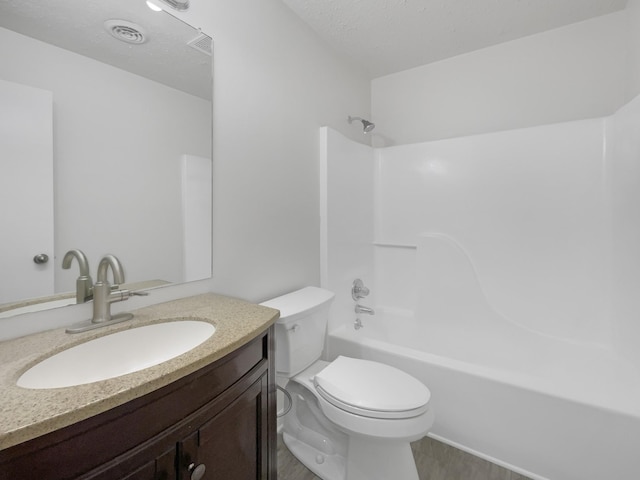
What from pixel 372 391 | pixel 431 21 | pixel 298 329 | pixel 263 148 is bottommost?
pixel 372 391

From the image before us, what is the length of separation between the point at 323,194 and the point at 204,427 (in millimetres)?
1476

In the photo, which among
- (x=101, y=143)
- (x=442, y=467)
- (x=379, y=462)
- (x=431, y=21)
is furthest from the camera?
(x=431, y=21)

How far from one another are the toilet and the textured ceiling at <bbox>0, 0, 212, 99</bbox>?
1.06 m

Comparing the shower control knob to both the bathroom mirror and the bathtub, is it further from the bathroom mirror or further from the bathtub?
the bathtub

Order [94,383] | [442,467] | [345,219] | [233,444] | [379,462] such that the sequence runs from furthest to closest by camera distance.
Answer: [345,219] < [442,467] < [379,462] < [233,444] < [94,383]

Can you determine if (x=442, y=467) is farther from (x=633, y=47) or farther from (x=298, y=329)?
(x=633, y=47)

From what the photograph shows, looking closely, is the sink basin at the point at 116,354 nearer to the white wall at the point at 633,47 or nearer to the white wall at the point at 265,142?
the white wall at the point at 265,142

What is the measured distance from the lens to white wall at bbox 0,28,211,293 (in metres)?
0.93

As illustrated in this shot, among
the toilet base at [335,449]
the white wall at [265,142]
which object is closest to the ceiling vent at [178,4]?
the white wall at [265,142]

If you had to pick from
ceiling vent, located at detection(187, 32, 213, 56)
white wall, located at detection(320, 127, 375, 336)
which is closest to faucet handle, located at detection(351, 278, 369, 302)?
white wall, located at detection(320, 127, 375, 336)

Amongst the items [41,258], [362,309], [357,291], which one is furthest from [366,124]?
[41,258]

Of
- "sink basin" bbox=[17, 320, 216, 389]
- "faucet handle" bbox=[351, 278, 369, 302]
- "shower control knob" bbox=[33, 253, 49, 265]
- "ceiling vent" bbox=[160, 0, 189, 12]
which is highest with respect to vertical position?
"ceiling vent" bbox=[160, 0, 189, 12]

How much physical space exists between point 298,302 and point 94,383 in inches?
38.0

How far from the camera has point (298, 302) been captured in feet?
4.99
